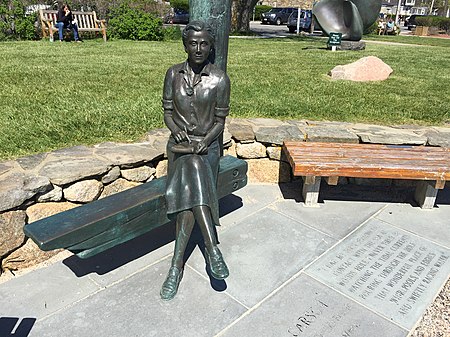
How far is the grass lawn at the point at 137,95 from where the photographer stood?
13.4 ft

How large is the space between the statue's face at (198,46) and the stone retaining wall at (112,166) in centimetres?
123

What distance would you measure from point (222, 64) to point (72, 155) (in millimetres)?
1479

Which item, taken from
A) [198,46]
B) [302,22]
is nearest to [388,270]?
[198,46]


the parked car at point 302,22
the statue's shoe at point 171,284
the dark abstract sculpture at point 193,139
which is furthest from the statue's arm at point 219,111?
the parked car at point 302,22

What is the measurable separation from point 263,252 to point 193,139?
1.05 metres

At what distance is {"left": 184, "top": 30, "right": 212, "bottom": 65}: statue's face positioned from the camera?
2.38 meters

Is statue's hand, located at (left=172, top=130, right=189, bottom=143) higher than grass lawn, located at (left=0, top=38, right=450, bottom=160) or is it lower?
higher

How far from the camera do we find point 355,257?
2.96 m

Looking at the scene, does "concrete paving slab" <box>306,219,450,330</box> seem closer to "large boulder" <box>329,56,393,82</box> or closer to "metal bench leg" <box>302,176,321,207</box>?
"metal bench leg" <box>302,176,321,207</box>

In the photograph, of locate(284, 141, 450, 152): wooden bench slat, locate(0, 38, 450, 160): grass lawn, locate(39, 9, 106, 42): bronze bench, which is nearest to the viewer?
locate(284, 141, 450, 152): wooden bench slat

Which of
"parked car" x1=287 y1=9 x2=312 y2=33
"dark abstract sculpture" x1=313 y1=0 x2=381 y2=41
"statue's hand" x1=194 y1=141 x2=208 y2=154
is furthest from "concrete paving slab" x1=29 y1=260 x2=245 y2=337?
"parked car" x1=287 y1=9 x2=312 y2=33

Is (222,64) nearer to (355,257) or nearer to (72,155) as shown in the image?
(72,155)

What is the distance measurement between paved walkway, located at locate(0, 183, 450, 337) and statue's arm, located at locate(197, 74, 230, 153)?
3.01 ft

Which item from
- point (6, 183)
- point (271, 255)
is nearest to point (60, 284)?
point (6, 183)
